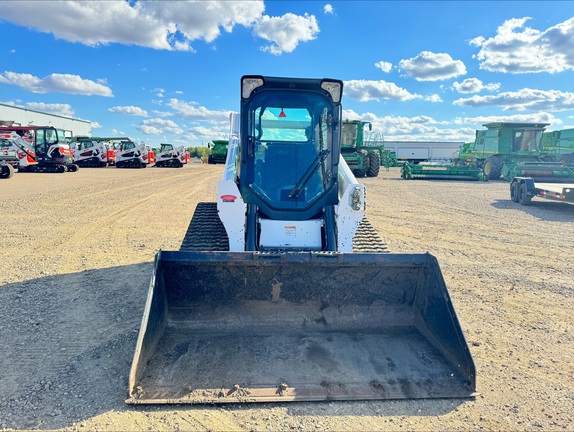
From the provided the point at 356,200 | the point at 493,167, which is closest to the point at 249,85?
the point at 356,200

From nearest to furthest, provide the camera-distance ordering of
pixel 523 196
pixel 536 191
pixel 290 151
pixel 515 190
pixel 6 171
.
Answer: pixel 290 151 < pixel 536 191 < pixel 523 196 < pixel 515 190 < pixel 6 171

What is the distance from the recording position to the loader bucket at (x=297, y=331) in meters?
2.90

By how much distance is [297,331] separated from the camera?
11.7 ft

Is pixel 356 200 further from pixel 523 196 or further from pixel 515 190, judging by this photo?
pixel 515 190

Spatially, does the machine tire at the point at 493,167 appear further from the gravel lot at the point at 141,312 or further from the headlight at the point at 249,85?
the headlight at the point at 249,85

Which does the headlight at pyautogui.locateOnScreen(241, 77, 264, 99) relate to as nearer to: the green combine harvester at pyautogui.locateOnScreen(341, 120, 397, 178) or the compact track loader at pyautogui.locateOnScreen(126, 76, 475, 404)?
the compact track loader at pyautogui.locateOnScreen(126, 76, 475, 404)

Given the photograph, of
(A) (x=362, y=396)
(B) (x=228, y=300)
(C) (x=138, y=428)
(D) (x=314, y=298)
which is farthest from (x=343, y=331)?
(C) (x=138, y=428)

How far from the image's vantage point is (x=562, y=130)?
21.8m

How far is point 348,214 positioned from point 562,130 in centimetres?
2327

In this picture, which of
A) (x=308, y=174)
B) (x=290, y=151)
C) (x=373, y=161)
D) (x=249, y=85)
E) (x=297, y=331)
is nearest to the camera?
(x=297, y=331)

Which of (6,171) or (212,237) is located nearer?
(212,237)

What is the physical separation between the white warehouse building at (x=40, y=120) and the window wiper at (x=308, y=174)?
42562mm

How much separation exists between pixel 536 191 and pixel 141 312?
12.1 metres

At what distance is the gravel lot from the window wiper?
2.19m
